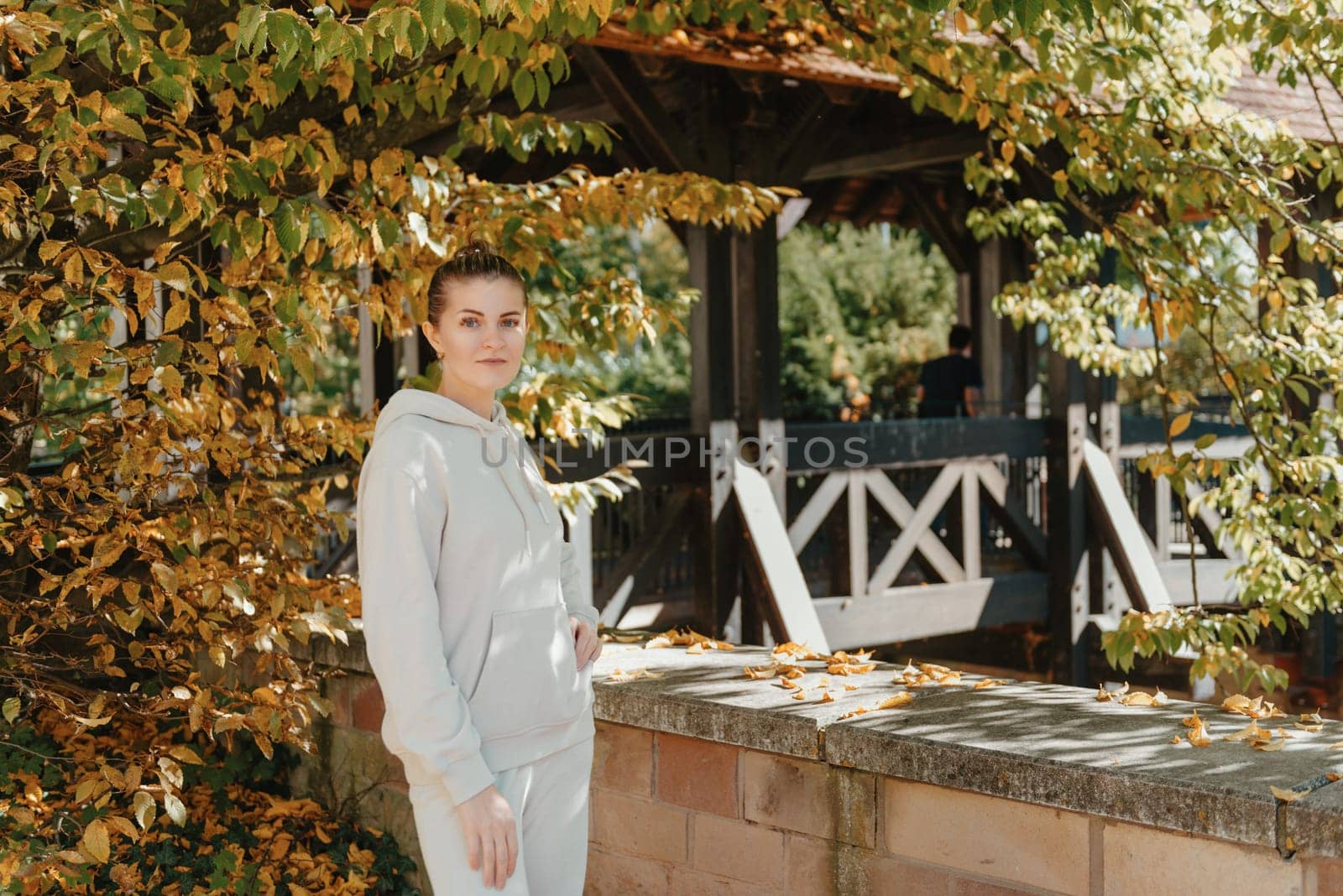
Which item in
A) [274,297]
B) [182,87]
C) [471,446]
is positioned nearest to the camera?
[471,446]

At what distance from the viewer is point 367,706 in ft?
12.5

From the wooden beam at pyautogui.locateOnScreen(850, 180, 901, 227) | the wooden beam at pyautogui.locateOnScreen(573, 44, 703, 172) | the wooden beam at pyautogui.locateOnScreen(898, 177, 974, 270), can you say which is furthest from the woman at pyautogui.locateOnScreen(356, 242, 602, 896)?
the wooden beam at pyautogui.locateOnScreen(850, 180, 901, 227)

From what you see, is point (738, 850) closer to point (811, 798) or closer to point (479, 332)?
point (811, 798)

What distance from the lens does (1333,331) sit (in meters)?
4.49

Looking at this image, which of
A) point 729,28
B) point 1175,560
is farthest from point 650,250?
point 729,28

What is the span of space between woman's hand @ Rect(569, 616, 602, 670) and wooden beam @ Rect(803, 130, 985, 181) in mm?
5774

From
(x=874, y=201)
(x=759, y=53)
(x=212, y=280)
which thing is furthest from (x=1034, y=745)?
(x=874, y=201)

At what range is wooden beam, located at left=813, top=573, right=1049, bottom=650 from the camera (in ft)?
25.2

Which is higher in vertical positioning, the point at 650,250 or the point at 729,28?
the point at 650,250

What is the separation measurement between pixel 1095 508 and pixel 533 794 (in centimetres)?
730

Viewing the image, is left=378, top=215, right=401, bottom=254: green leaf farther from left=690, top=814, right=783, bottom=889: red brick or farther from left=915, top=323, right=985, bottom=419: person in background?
left=915, top=323, right=985, bottom=419: person in background

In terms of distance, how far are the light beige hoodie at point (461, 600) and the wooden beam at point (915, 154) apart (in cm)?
593

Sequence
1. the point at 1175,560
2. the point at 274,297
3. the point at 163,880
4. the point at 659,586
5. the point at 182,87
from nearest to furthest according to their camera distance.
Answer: the point at 182,87 → the point at 274,297 → the point at 163,880 → the point at 659,586 → the point at 1175,560

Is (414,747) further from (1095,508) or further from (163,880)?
(1095,508)
